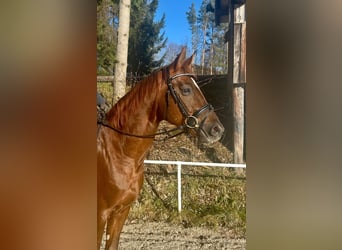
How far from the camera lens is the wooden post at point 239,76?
144cm

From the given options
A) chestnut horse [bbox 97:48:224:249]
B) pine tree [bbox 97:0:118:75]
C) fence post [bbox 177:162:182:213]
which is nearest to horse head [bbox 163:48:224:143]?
chestnut horse [bbox 97:48:224:249]

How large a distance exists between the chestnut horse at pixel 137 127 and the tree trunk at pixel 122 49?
54 mm

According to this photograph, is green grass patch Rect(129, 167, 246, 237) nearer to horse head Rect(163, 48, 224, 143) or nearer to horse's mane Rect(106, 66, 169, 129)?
horse head Rect(163, 48, 224, 143)

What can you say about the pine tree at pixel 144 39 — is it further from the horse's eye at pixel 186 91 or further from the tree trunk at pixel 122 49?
the horse's eye at pixel 186 91

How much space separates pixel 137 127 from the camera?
1.56m

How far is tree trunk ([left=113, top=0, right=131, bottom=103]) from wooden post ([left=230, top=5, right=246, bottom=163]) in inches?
17.5

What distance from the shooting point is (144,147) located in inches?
61.4

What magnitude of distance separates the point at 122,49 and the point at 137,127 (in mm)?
331

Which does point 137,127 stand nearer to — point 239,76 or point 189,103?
point 189,103

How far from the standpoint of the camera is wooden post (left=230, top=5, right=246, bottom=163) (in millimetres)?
1436
